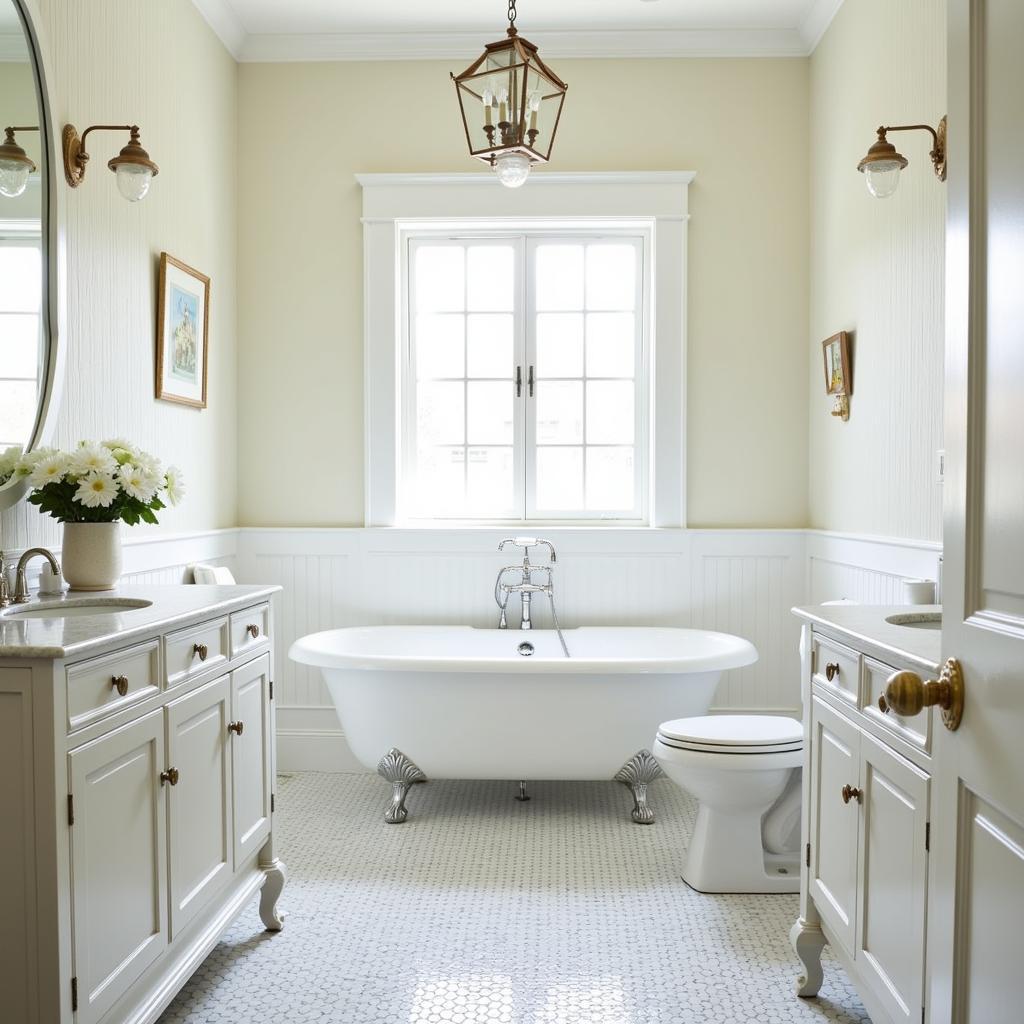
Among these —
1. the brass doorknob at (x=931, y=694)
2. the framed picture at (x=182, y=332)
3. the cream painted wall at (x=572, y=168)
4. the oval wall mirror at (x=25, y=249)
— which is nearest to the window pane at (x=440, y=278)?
the cream painted wall at (x=572, y=168)

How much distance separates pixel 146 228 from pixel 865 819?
283cm

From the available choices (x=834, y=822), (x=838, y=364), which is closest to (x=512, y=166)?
(x=834, y=822)

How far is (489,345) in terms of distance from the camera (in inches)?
165

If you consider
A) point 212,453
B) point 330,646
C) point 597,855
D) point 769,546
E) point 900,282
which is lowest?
point 597,855

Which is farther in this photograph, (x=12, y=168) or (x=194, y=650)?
(x=12, y=168)

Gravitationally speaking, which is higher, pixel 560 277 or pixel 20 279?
pixel 560 277

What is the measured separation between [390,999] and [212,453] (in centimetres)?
234

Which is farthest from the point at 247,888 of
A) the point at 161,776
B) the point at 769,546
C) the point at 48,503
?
the point at 769,546

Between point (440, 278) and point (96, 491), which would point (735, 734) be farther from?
point (440, 278)

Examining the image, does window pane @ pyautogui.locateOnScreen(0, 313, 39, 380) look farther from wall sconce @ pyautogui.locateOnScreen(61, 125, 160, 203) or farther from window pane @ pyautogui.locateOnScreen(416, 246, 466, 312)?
window pane @ pyautogui.locateOnScreen(416, 246, 466, 312)

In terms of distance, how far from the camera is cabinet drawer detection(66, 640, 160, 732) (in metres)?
1.54

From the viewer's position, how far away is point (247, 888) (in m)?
2.37

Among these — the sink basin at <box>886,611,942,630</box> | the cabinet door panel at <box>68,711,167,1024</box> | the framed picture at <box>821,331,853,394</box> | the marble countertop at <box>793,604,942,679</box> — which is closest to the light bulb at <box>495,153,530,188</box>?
the marble countertop at <box>793,604,942,679</box>

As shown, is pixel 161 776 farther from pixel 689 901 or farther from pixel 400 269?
pixel 400 269
